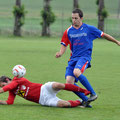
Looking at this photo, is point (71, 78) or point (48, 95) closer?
point (48, 95)

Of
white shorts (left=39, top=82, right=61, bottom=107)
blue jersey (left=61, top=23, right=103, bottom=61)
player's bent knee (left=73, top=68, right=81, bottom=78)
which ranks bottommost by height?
white shorts (left=39, top=82, right=61, bottom=107)

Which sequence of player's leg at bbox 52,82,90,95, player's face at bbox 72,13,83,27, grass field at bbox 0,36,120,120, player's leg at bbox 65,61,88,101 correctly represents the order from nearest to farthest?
1. grass field at bbox 0,36,120,120
2. player's leg at bbox 52,82,90,95
3. player's leg at bbox 65,61,88,101
4. player's face at bbox 72,13,83,27

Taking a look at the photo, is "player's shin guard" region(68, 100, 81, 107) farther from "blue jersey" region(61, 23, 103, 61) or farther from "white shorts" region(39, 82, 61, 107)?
"blue jersey" region(61, 23, 103, 61)

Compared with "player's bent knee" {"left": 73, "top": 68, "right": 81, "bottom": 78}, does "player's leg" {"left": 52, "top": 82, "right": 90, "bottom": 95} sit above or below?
below

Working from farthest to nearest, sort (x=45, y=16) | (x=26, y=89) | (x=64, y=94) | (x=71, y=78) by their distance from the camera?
(x=45, y=16) → (x=64, y=94) → (x=71, y=78) → (x=26, y=89)

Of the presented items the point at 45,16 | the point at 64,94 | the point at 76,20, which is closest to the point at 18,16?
the point at 45,16

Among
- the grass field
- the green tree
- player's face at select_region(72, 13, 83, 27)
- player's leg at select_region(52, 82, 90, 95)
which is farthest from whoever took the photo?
the green tree

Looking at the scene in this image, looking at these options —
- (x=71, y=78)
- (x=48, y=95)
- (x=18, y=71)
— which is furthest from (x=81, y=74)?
(x=18, y=71)

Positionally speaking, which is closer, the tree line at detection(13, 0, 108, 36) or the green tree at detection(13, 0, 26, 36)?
the tree line at detection(13, 0, 108, 36)

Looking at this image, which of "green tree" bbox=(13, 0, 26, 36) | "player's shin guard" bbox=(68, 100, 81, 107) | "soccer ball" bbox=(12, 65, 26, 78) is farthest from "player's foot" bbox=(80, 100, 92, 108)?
"green tree" bbox=(13, 0, 26, 36)

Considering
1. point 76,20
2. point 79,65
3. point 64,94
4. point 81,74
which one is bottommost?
point 64,94

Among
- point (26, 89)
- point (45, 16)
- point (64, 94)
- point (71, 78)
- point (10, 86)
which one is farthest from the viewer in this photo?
point (45, 16)

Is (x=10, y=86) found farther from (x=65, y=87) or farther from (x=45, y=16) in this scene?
(x=45, y=16)

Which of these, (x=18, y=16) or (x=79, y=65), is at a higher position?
(x=79, y=65)
